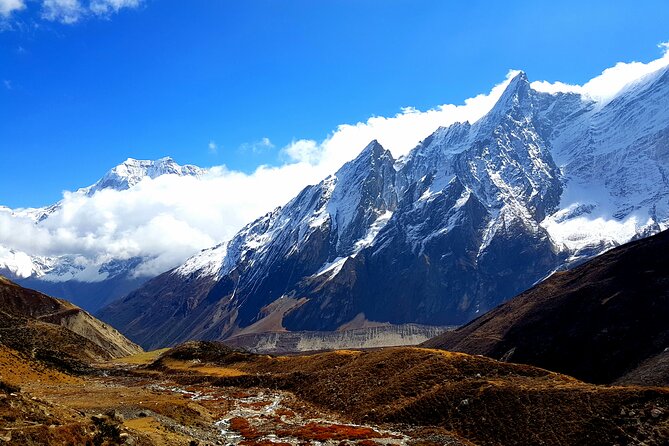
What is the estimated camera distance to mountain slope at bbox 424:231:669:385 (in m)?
134

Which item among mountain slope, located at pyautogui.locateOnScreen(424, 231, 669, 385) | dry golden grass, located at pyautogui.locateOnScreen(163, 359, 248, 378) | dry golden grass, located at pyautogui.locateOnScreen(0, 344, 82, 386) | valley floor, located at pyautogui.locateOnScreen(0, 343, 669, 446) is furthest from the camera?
mountain slope, located at pyautogui.locateOnScreen(424, 231, 669, 385)

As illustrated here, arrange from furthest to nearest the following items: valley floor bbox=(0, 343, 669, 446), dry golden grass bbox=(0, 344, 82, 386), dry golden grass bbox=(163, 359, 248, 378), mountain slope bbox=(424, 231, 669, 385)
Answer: mountain slope bbox=(424, 231, 669, 385), dry golden grass bbox=(163, 359, 248, 378), dry golden grass bbox=(0, 344, 82, 386), valley floor bbox=(0, 343, 669, 446)

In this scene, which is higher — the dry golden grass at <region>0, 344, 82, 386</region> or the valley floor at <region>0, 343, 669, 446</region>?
the dry golden grass at <region>0, 344, 82, 386</region>

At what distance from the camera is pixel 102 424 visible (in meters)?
38.7

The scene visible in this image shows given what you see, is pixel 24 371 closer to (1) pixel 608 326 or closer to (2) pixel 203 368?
(2) pixel 203 368

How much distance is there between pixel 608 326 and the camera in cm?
15250

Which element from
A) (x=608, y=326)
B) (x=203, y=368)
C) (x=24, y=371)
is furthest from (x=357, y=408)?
(x=608, y=326)

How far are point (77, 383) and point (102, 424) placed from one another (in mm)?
53610

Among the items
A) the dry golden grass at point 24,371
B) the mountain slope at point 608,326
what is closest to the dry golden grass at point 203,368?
the dry golden grass at point 24,371

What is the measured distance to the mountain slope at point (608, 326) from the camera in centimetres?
13350

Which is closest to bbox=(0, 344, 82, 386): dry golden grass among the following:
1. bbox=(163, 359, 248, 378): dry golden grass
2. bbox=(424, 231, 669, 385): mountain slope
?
bbox=(163, 359, 248, 378): dry golden grass

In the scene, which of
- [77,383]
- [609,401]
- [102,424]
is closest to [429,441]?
[609,401]

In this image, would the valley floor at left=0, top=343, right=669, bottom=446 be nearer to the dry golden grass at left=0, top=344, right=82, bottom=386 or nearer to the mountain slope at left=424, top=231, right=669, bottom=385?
the dry golden grass at left=0, top=344, right=82, bottom=386

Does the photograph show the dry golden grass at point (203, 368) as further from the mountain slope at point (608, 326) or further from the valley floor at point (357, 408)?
the mountain slope at point (608, 326)
